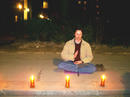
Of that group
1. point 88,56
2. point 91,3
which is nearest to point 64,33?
point 91,3

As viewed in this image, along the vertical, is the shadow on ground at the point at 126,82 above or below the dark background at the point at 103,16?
below

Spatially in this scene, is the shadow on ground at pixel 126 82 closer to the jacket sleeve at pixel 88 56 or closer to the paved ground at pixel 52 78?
the paved ground at pixel 52 78

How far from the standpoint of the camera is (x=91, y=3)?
55.5 feet

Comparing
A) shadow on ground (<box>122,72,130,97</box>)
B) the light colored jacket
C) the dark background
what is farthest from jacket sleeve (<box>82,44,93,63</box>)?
the dark background

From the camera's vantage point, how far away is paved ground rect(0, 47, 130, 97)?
5531mm

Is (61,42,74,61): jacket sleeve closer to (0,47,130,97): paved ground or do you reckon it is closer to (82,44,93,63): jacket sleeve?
(82,44,93,63): jacket sleeve

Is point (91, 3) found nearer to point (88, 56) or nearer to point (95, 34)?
point (95, 34)

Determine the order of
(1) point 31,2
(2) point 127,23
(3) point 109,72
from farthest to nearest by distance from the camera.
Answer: (1) point 31,2
(2) point 127,23
(3) point 109,72

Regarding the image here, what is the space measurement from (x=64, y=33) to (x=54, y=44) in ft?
4.42

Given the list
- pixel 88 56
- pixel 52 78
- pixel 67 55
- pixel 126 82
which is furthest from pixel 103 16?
pixel 52 78

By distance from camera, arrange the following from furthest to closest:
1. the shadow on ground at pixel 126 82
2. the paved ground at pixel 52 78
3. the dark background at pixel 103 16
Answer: the dark background at pixel 103 16 → the shadow on ground at pixel 126 82 → the paved ground at pixel 52 78

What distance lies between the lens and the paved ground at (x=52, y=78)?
218 inches

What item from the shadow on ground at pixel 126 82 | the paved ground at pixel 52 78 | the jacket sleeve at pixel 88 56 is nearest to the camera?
the paved ground at pixel 52 78

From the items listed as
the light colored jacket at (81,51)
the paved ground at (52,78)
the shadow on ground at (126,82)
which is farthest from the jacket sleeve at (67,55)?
the shadow on ground at (126,82)
